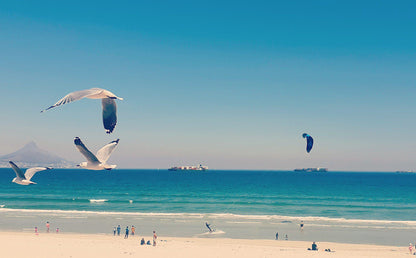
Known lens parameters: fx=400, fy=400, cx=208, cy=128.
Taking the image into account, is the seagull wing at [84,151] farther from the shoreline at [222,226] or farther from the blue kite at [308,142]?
the shoreline at [222,226]

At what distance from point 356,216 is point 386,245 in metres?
20.3

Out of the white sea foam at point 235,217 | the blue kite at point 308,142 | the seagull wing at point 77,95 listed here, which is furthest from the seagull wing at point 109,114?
the white sea foam at point 235,217

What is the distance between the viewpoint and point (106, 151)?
Answer: 725cm

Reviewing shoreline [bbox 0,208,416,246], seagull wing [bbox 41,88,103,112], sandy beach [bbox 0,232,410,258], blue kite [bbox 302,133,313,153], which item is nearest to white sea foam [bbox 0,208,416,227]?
shoreline [bbox 0,208,416,246]

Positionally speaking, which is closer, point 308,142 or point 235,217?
point 308,142

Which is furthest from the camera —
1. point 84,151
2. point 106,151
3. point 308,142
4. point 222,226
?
point 222,226

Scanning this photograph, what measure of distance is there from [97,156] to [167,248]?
2327 cm

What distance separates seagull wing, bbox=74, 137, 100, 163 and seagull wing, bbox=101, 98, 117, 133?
479mm

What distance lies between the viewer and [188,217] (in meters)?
47.6

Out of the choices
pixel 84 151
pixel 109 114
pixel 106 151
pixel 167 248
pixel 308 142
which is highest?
pixel 308 142

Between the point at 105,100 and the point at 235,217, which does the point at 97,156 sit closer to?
the point at 105,100

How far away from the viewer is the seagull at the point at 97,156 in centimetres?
645

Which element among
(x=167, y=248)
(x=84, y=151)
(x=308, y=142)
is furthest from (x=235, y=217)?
(x=84, y=151)

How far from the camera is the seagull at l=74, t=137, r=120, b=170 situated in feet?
21.2
